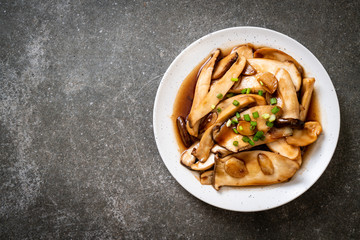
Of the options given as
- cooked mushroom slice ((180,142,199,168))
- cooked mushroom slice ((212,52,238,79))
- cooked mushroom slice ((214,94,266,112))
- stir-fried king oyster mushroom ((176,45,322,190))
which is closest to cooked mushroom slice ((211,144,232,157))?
stir-fried king oyster mushroom ((176,45,322,190))

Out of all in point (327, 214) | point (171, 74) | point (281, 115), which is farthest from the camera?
point (327, 214)

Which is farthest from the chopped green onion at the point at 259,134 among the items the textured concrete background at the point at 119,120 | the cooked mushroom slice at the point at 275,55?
the textured concrete background at the point at 119,120

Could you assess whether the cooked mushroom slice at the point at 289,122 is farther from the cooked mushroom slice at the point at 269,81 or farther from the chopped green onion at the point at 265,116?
the cooked mushroom slice at the point at 269,81

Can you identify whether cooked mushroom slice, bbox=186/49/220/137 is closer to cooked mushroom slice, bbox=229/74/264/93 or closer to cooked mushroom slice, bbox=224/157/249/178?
cooked mushroom slice, bbox=229/74/264/93

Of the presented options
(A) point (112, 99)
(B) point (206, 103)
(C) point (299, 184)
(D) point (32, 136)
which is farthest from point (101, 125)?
(C) point (299, 184)

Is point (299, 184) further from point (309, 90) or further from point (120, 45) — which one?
point (120, 45)

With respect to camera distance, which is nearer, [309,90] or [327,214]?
[309,90]

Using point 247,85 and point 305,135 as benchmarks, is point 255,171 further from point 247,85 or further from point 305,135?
point 247,85
